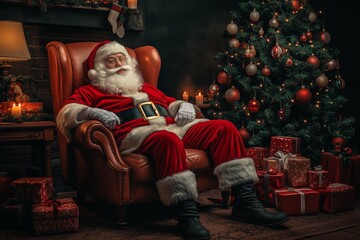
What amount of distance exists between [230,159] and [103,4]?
2.17 meters

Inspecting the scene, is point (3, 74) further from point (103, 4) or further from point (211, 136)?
point (211, 136)

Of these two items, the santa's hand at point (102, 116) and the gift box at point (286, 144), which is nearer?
the santa's hand at point (102, 116)

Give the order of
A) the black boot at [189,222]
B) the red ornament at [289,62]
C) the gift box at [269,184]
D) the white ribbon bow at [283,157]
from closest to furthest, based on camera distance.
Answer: the black boot at [189,222], the gift box at [269,184], the white ribbon bow at [283,157], the red ornament at [289,62]

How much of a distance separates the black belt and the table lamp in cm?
97

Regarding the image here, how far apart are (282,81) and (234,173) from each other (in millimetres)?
2007

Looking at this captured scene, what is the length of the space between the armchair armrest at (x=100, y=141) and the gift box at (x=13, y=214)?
0.59m

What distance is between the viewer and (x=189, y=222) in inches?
108

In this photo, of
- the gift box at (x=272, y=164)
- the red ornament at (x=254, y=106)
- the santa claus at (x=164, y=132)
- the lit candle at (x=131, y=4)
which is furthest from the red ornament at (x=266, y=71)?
the lit candle at (x=131, y=4)

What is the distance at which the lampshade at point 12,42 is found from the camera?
3.51m

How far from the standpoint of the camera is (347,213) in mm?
3332

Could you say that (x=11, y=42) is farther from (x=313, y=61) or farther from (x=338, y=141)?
(x=338, y=141)

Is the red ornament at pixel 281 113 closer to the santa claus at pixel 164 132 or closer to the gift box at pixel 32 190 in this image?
the santa claus at pixel 164 132

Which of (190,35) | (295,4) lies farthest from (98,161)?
(295,4)

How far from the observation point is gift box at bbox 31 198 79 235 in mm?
2828
